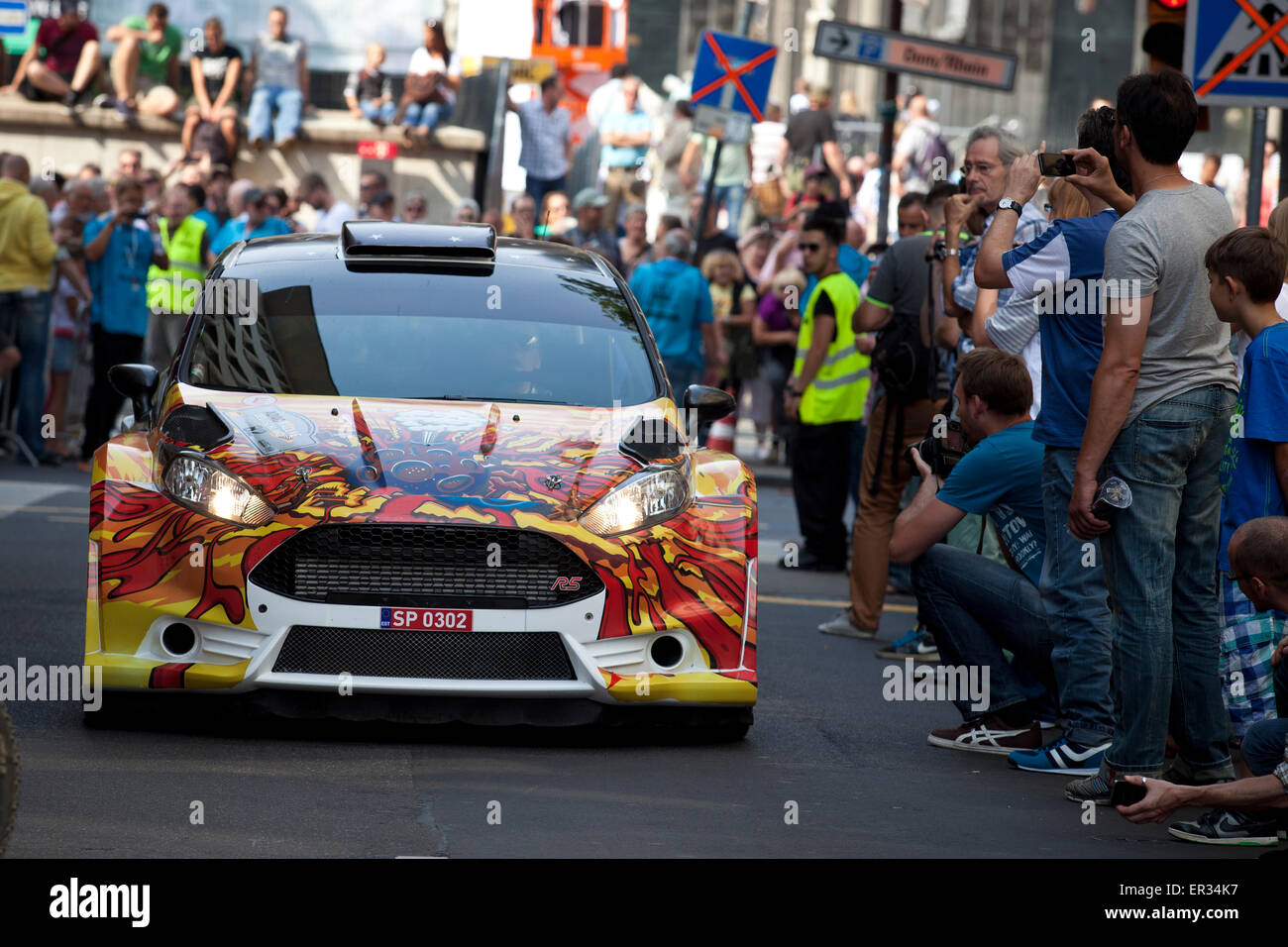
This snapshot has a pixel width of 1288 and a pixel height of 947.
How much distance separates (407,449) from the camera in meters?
7.00

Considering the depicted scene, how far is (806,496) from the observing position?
12.9 m

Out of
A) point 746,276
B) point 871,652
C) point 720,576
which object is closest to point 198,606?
point 720,576

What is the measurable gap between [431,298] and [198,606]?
180 cm

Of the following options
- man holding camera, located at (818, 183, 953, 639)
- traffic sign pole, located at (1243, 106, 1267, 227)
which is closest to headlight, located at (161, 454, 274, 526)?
man holding camera, located at (818, 183, 953, 639)

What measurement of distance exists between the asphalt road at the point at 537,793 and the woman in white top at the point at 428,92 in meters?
16.1

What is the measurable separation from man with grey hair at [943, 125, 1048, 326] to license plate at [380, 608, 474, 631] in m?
2.81

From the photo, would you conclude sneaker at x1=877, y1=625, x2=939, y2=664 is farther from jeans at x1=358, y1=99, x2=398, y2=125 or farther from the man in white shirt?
jeans at x1=358, y1=99, x2=398, y2=125

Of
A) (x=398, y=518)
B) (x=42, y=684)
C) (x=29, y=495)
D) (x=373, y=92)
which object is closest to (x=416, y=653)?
(x=398, y=518)

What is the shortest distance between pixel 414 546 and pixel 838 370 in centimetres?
609

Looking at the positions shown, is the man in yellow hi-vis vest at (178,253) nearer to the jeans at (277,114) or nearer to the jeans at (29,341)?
the jeans at (29,341)

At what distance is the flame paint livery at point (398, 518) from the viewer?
6.77 meters

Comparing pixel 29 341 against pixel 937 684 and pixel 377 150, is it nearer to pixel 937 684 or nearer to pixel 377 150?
pixel 377 150

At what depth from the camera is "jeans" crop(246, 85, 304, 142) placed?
77.1ft
